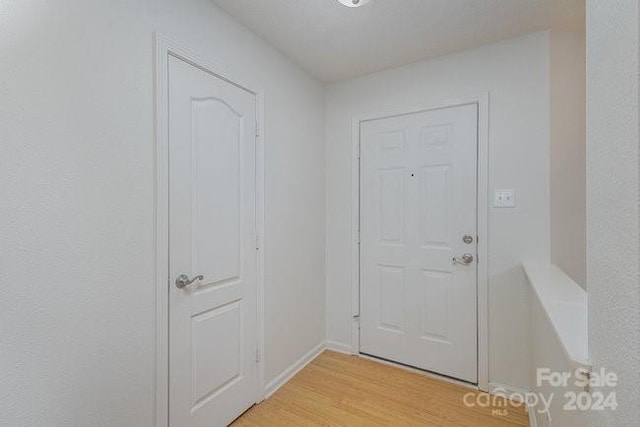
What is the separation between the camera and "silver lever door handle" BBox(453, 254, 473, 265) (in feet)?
7.14

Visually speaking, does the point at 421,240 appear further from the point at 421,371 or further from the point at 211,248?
the point at 211,248

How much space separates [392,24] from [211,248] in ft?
5.80

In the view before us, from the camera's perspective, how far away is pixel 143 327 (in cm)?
134

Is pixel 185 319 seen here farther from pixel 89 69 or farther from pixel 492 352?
pixel 492 352

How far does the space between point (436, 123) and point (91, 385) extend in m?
2.52

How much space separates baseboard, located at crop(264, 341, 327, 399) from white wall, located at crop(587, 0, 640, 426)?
1.88 metres

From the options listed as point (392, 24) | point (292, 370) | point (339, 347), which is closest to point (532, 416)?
point (339, 347)

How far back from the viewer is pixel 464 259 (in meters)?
2.19

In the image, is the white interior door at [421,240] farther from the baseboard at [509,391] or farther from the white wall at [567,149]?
the white wall at [567,149]

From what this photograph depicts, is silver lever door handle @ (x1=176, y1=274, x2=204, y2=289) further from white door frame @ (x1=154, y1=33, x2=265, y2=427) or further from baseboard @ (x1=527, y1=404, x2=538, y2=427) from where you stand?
baseboard @ (x1=527, y1=404, x2=538, y2=427)

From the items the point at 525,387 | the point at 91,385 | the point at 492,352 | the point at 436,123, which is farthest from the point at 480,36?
the point at 91,385

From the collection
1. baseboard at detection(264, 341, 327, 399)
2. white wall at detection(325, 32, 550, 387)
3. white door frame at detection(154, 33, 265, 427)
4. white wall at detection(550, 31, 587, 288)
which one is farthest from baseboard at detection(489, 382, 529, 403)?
white door frame at detection(154, 33, 265, 427)

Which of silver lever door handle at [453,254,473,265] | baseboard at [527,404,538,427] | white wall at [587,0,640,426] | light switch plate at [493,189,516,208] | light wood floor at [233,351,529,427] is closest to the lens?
white wall at [587,0,640,426]

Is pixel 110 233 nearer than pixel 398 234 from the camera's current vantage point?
Yes
